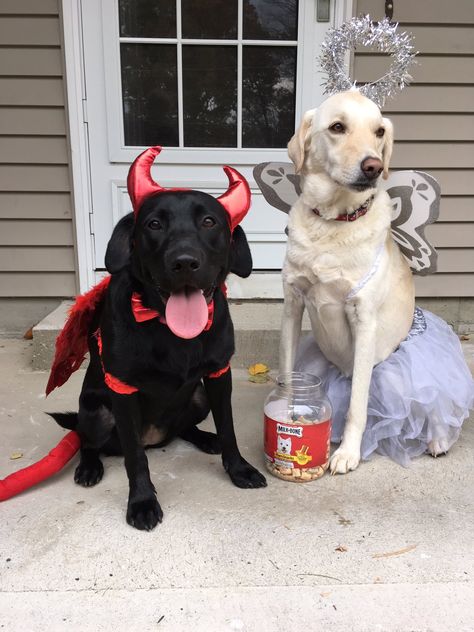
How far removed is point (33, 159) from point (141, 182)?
7.13 feet

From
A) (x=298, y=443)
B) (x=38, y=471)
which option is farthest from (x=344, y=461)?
(x=38, y=471)

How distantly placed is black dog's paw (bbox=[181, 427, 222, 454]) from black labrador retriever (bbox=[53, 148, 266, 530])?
21 cm

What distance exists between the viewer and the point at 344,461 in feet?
6.76

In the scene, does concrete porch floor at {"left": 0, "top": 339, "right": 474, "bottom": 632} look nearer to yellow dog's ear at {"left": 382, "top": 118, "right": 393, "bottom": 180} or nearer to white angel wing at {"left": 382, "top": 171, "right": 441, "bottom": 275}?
white angel wing at {"left": 382, "top": 171, "right": 441, "bottom": 275}

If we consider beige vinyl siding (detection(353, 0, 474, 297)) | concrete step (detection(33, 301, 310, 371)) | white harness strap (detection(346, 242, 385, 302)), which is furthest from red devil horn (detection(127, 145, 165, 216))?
beige vinyl siding (detection(353, 0, 474, 297))

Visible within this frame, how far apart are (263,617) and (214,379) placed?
793 millimetres

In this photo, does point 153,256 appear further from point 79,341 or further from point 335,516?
point 335,516

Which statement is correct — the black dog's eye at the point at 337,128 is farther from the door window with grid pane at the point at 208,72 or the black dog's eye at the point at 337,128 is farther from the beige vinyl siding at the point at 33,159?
the beige vinyl siding at the point at 33,159

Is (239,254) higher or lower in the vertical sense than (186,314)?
higher

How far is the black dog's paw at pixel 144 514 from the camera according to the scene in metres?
1.73

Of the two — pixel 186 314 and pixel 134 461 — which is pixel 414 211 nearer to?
pixel 186 314

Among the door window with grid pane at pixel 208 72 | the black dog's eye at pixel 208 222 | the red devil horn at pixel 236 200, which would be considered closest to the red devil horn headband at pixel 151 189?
the red devil horn at pixel 236 200

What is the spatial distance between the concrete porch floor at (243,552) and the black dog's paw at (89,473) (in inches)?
1.6

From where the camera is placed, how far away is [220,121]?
11.9 ft
